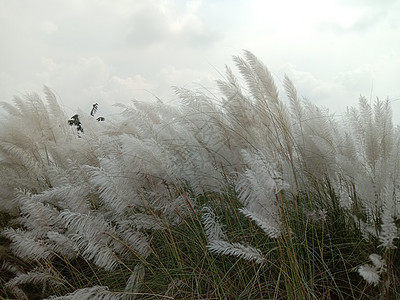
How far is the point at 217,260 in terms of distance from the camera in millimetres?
2234

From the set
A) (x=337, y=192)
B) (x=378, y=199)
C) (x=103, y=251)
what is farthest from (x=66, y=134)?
(x=378, y=199)

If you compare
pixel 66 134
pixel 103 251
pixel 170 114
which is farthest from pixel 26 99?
pixel 103 251

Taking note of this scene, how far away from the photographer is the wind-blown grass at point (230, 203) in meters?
1.99

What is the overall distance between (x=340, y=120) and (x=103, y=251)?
1.57m

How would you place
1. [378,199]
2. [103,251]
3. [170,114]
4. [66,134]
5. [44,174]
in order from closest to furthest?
[378,199] < [103,251] < [170,114] < [44,174] < [66,134]

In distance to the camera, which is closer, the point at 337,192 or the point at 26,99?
the point at 337,192

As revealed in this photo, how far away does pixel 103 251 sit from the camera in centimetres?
214

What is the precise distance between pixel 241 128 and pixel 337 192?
57 centimetres

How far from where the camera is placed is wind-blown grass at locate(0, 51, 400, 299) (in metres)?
1.99

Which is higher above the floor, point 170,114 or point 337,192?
point 170,114

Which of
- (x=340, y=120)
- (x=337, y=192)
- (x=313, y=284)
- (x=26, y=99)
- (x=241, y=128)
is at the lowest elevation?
(x=313, y=284)

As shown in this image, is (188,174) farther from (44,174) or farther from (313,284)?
(44,174)

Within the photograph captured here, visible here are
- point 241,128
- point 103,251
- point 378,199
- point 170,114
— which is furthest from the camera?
point 170,114

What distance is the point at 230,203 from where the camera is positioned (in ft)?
7.56
